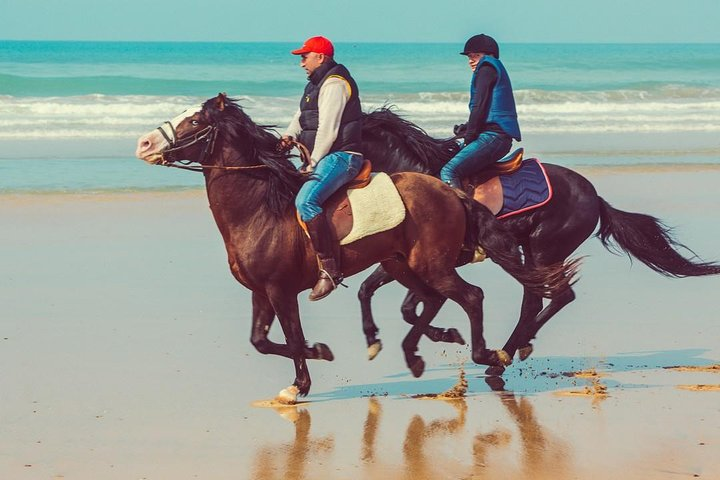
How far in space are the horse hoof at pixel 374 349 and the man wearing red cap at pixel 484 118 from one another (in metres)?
1.12

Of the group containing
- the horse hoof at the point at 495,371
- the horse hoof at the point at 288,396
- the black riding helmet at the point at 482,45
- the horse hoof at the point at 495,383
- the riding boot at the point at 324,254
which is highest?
the black riding helmet at the point at 482,45

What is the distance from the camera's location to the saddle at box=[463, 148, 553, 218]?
786 cm

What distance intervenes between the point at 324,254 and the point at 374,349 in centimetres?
109

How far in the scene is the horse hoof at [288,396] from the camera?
6.81m

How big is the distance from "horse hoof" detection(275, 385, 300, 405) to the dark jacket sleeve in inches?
85.3

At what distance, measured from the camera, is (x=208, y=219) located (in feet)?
43.4

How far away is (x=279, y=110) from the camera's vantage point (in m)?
29.6

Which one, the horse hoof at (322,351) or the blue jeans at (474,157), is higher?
the blue jeans at (474,157)

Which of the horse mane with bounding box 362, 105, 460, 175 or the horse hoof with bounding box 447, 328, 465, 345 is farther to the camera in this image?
the horse mane with bounding box 362, 105, 460, 175

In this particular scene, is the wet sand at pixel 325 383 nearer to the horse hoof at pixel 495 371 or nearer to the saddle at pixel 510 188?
the horse hoof at pixel 495 371

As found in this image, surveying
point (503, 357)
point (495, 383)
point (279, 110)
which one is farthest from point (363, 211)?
point (279, 110)

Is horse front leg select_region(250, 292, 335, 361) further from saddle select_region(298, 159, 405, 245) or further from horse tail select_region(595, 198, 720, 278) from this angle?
horse tail select_region(595, 198, 720, 278)

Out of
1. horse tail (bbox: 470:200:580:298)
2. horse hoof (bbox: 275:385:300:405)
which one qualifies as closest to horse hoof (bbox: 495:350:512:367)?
horse tail (bbox: 470:200:580:298)

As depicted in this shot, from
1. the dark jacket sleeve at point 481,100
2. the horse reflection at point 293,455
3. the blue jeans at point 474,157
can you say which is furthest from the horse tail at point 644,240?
the horse reflection at point 293,455
